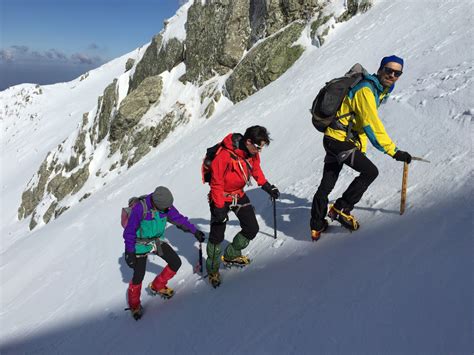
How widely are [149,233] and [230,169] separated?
1.65 metres

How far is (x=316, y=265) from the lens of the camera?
16.0 ft

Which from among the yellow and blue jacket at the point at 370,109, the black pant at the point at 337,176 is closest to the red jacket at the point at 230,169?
the black pant at the point at 337,176

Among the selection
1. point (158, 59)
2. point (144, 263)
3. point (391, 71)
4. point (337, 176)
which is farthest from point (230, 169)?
point (158, 59)

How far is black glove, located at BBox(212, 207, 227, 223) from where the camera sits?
5281 millimetres

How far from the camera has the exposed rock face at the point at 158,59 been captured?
29.1 meters

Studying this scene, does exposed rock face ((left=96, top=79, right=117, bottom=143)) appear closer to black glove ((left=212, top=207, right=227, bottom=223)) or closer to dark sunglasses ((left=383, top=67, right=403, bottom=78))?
black glove ((left=212, top=207, right=227, bottom=223))

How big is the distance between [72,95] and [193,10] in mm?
49194

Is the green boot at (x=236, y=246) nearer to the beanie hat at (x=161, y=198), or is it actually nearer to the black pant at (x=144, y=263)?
the black pant at (x=144, y=263)

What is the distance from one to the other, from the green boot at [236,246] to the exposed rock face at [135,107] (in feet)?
74.7

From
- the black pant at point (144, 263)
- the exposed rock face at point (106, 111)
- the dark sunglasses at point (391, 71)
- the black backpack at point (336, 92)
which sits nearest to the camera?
the dark sunglasses at point (391, 71)

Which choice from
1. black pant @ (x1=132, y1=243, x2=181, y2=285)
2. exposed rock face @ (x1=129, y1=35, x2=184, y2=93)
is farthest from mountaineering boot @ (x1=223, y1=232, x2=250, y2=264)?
exposed rock face @ (x1=129, y1=35, x2=184, y2=93)

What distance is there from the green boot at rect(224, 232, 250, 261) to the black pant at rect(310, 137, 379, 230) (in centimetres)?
107

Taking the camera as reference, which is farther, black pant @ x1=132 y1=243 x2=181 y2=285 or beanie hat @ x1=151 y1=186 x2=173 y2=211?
black pant @ x1=132 y1=243 x2=181 y2=285

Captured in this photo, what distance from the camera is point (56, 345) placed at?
268 inches
